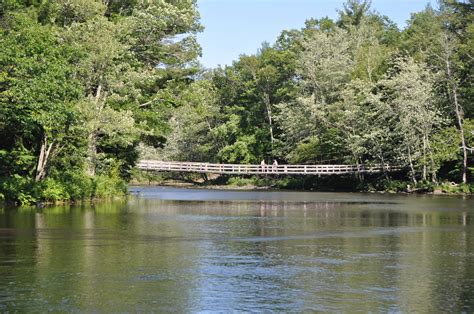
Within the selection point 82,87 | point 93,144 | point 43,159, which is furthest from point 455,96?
point 43,159

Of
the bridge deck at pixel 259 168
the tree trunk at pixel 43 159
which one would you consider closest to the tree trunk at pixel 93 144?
the tree trunk at pixel 43 159

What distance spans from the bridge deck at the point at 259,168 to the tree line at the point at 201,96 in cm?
178

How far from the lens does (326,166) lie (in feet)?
232

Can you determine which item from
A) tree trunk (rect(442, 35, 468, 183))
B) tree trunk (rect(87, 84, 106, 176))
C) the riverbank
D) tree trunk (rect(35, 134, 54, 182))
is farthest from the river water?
tree trunk (rect(442, 35, 468, 183))

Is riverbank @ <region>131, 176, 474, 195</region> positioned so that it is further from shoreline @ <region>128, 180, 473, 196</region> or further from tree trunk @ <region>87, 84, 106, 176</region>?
tree trunk @ <region>87, 84, 106, 176</region>

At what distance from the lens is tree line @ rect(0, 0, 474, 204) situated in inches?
1405

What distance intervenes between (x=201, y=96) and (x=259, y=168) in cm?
2194

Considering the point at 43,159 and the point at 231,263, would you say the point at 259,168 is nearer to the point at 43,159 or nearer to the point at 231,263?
the point at 43,159

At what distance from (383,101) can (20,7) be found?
37232 millimetres

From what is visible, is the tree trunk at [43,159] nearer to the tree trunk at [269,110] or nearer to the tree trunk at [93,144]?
the tree trunk at [93,144]

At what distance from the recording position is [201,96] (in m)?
54.3

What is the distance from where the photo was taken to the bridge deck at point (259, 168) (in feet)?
228

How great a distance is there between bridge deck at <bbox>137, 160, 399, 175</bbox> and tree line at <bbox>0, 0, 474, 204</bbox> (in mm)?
1777

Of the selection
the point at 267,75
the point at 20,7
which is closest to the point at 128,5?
the point at 20,7
